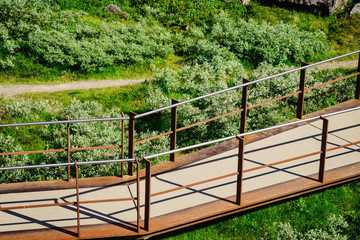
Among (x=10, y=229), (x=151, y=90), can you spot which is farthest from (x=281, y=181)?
(x=151, y=90)

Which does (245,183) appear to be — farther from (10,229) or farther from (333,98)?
(333,98)

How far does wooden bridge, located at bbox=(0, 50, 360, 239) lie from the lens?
7.33 metres

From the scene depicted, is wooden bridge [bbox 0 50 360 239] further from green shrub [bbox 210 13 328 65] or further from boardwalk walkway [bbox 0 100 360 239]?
green shrub [bbox 210 13 328 65]

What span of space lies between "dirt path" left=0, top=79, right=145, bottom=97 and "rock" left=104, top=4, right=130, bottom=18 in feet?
14.4

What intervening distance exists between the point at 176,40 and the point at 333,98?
5548 mm

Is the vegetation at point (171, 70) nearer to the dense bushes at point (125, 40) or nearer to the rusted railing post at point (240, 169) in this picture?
the dense bushes at point (125, 40)

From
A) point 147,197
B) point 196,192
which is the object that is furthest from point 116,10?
point 147,197

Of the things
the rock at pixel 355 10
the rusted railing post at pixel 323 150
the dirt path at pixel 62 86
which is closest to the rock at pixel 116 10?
the dirt path at pixel 62 86

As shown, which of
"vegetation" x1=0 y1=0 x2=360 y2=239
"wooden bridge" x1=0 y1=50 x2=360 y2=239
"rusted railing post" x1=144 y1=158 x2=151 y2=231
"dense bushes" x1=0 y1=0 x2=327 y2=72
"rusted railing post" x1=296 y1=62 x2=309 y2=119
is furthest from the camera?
"dense bushes" x1=0 y1=0 x2=327 y2=72

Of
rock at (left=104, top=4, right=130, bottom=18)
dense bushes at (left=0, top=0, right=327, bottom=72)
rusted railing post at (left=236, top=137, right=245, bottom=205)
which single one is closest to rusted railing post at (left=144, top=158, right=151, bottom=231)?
rusted railing post at (left=236, top=137, right=245, bottom=205)

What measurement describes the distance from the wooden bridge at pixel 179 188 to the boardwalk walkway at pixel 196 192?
1 centimetres

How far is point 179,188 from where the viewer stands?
7457 mm

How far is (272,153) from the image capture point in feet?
30.1

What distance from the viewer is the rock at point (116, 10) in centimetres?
1797
